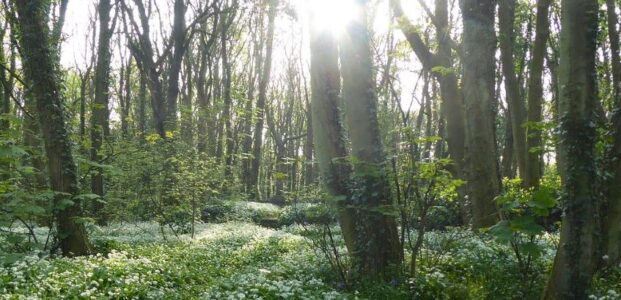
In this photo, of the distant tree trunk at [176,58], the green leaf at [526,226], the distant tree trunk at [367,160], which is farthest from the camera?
the distant tree trunk at [176,58]

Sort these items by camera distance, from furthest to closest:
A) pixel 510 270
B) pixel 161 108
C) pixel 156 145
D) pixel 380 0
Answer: pixel 161 108, pixel 380 0, pixel 156 145, pixel 510 270

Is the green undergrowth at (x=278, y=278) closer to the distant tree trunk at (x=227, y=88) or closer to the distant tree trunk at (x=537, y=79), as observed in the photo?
the distant tree trunk at (x=537, y=79)

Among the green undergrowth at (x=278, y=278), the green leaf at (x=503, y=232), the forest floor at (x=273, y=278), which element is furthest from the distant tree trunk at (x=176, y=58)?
the green leaf at (x=503, y=232)

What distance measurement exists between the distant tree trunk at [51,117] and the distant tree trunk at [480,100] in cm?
816

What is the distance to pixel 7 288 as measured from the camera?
6.27 metres

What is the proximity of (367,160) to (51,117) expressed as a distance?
638 cm

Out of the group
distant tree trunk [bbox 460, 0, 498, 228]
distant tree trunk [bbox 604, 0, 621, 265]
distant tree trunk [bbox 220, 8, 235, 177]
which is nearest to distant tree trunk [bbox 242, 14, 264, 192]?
distant tree trunk [bbox 220, 8, 235, 177]

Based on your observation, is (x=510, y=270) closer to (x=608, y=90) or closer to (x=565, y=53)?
(x=565, y=53)

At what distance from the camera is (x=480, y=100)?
952cm

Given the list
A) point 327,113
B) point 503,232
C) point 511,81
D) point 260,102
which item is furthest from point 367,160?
point 260,102

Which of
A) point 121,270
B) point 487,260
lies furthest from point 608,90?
point 121,270

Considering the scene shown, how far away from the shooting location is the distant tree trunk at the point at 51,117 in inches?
360

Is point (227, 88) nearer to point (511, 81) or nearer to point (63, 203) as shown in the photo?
point (511, 81)

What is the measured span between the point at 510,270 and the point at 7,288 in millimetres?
7207
